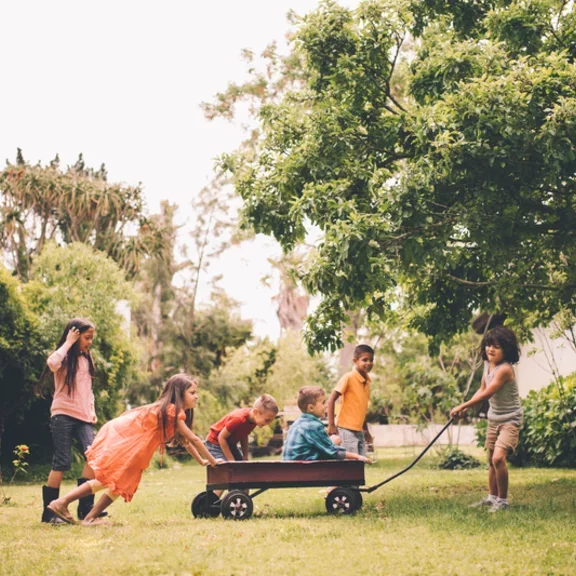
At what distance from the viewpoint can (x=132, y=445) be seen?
23.8 feet

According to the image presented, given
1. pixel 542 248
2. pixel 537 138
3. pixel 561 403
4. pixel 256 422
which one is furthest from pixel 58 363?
pixel 561 403

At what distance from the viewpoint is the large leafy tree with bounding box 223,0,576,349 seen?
7.86 metres

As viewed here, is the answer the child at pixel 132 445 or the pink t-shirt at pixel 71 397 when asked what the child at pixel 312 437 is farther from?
the pink t-shirt at pixel 71 397

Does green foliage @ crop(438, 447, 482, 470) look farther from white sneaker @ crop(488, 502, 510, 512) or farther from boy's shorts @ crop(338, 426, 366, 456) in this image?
white sneaker @ crop(488, 502, 510, 512)

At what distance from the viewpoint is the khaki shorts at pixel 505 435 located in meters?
7.81

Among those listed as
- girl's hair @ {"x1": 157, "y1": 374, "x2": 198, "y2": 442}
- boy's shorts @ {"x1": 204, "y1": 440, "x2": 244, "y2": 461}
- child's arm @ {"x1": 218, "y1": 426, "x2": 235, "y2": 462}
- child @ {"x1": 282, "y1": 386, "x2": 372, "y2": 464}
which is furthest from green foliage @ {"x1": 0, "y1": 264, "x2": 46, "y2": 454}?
child @ {"x1": 282, "y1": 386, "x2": 372, "y2": 464}

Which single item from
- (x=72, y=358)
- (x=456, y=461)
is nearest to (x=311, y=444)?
(x=72, y=358)

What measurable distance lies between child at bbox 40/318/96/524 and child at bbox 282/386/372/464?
1978 mm

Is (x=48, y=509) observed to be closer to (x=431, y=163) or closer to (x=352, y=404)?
(x=352, y=404)

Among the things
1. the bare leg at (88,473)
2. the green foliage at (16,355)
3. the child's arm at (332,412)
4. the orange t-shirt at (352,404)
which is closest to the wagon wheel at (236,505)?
the bare leg at (88,473)

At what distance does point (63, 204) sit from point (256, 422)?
1800 cm

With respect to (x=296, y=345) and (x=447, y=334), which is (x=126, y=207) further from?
(x=447, y=334)

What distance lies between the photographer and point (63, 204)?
24.5 m

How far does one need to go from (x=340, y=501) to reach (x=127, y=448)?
2111 millimetres
